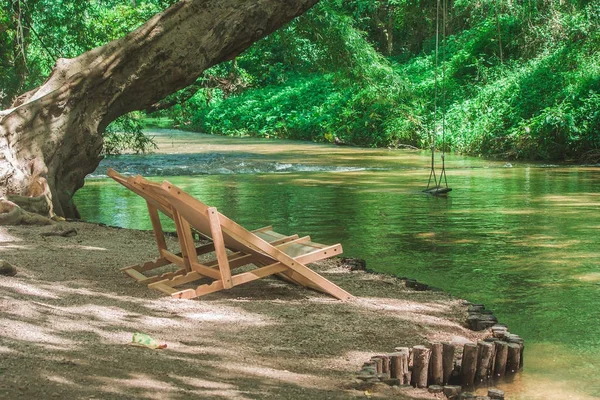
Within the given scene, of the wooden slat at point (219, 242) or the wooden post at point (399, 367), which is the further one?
the wooden slat at point (219, 242)

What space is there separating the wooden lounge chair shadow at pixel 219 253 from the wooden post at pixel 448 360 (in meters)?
1.77

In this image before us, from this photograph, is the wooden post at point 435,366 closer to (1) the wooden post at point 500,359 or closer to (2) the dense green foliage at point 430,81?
(1) the wooden post at point 500,359

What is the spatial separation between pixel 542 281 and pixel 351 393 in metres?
4.70

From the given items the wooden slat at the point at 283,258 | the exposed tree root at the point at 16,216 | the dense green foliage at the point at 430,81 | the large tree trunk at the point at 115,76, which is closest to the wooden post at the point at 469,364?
the wooden slat at the point at 283,258

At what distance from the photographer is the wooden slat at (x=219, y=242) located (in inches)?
274

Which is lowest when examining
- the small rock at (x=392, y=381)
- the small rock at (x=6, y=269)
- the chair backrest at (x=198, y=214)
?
the small rock at (x=392, y=381)

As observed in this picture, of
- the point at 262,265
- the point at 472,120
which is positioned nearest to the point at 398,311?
the point at 262,265

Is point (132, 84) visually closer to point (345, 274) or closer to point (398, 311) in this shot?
point (345, 274)

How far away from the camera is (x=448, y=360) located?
5.82 meters

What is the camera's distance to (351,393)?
504 centimetres

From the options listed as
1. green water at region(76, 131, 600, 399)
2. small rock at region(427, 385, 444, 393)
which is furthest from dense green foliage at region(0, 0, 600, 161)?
small rock at region(427, 385, 444, 393)

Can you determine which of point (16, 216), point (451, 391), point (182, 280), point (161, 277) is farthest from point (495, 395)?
point (16, 216)

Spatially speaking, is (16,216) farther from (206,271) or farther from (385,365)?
(385,365)

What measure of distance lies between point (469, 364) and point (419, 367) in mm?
394
